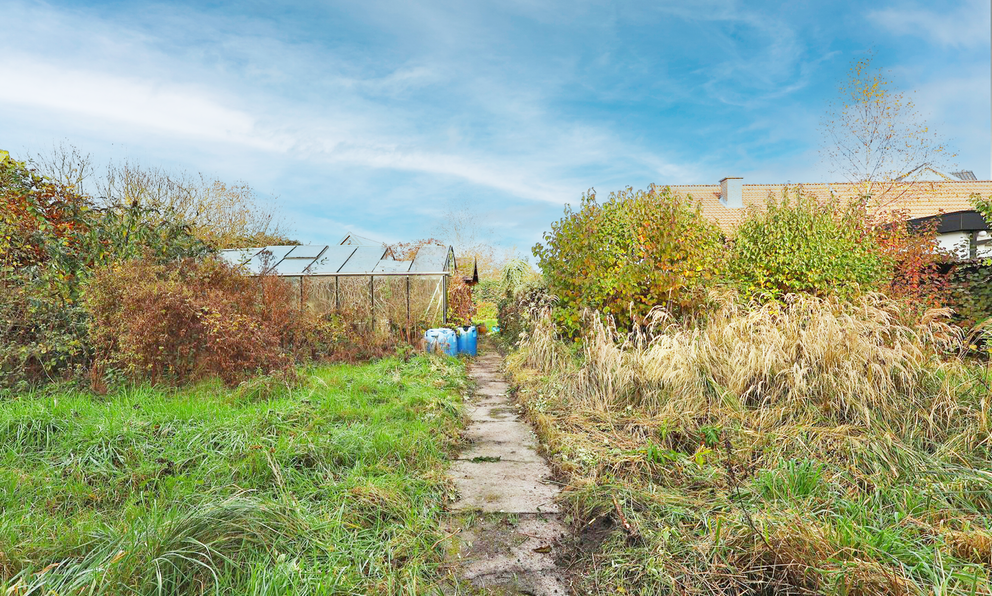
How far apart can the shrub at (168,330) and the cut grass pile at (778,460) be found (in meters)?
2.97

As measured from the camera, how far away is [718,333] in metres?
4.73

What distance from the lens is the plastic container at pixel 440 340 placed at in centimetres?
885

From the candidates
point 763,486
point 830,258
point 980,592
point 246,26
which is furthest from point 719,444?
point 246,26

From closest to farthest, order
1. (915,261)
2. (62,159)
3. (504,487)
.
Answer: (504,487)
(915,261)
(62,159)

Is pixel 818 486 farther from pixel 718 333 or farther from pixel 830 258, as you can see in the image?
Result: pixel 830 258

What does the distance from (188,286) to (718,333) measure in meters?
5.67

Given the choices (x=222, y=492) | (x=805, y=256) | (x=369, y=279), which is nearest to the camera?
(x=222, y=492)

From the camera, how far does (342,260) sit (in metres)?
11.4

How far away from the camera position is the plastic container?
8852 millimetres

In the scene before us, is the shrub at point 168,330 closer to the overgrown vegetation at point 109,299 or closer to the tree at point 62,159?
the overgrown vegetation at point 109,299

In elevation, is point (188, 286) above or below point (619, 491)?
above

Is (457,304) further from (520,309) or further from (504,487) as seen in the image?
(504,487)

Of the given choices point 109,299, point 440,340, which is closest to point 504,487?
point 109,299

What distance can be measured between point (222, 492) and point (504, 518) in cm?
148
